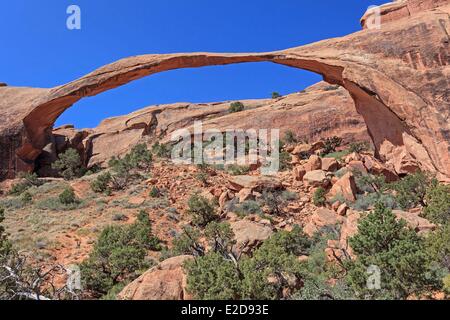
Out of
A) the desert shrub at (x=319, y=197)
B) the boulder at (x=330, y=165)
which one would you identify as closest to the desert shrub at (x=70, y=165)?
the boulder at (x=330, y=165)

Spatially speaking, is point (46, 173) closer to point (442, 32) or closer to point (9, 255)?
point (9, 255)

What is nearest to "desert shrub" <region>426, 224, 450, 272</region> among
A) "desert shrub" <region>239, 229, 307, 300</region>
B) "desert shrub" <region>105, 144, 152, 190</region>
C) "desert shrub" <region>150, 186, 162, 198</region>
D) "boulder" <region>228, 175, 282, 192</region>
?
"desert shrub" <region>239, 229, 307, 300</region>

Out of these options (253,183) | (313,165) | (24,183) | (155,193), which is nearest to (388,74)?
(313,165)

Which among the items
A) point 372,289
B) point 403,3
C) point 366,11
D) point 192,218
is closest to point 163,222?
point 192,218

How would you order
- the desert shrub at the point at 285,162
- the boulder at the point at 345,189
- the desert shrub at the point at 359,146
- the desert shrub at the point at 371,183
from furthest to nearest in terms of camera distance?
the desert shrub at the point at 359,146 → the desert shrub at the point at 285,162 → the desert shrub at the point at 371,183 → the boulder at the point at 345,189

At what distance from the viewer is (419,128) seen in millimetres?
11008

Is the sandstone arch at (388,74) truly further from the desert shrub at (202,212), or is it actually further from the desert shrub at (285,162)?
the desert shrub at (202,212)

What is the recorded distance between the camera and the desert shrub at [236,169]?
19.3 metres

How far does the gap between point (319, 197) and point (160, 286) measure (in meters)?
9.98

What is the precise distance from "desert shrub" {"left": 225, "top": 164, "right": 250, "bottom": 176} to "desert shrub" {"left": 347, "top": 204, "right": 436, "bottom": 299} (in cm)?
1256

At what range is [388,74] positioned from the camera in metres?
11.6

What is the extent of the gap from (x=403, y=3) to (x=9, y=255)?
1630 cm

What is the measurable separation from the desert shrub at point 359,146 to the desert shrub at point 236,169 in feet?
25.1

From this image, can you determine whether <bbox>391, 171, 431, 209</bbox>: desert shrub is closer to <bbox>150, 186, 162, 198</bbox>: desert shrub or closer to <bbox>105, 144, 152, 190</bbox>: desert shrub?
<bbox>150, 186, 162, 198</bbox>: desert shrub
